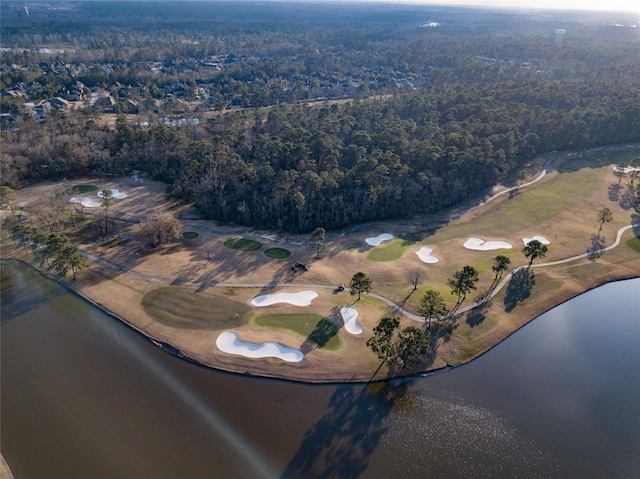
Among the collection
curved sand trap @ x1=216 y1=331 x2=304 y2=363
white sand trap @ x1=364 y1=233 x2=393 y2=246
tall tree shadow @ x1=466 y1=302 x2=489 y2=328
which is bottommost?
tall tree shadow @ x1=466 y1=302 x2=489 y2=328

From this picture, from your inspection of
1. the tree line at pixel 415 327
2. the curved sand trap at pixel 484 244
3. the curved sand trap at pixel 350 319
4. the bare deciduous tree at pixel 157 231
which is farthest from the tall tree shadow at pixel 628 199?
the bare deciduous tree at pixel 157 231

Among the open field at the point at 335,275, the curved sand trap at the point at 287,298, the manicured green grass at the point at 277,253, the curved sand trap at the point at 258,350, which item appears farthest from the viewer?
the manicured green grass at the point at 277,253

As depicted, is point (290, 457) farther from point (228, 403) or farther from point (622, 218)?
point (622, 218)

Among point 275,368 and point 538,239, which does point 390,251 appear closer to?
point 538,239

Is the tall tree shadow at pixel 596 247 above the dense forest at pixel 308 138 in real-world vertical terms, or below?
below

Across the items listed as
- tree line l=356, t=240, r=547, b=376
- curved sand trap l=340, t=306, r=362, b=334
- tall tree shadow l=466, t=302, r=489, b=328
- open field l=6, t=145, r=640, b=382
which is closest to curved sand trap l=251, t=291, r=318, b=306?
open field l=6, t=145, r=640, b=382

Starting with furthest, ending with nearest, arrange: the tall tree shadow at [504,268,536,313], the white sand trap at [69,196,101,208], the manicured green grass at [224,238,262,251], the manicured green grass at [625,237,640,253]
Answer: the white sand trap at [69,196,101,208] → the manicured green grass at [625,237,640,253] → the manicured green grass at [224,238,262,251] → the tall tree shadow at [504,268,536,313]

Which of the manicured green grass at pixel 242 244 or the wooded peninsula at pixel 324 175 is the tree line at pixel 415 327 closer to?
the wooded peninsula at pixel 324 175

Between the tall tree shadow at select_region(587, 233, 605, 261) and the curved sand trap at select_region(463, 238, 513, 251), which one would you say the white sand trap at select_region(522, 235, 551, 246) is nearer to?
the curved sand trap at select_region(463, 238, 513, 251)
